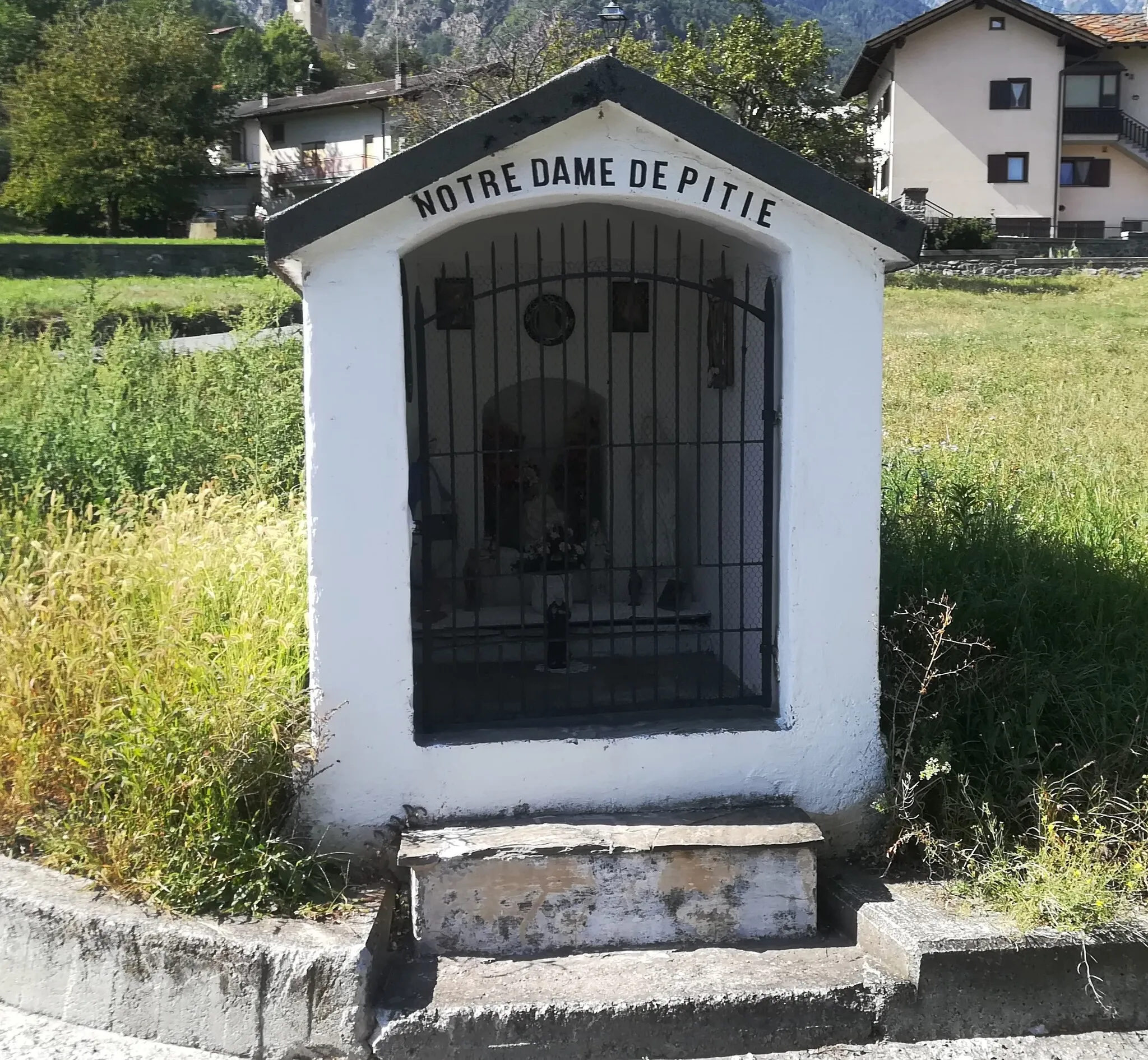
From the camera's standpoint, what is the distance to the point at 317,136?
52.2 meters

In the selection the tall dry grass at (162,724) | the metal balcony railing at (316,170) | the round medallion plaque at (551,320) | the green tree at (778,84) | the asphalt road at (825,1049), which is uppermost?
the metal balcony railing at (316,170)

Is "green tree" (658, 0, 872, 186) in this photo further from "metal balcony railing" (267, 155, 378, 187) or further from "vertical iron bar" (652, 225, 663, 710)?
"metal balcony railing" (267, 155, 378, 187)

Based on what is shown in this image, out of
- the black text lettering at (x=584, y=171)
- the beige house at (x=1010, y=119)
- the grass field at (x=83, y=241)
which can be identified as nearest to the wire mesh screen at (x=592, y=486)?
the black text lettering at (x=584, y=171)

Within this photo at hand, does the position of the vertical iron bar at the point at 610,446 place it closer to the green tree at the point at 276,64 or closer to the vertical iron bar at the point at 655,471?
the vertical iron bar at the point at 655,471

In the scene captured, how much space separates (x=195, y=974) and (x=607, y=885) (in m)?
1.43

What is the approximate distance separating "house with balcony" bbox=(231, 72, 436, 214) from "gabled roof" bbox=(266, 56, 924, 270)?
43.5 m

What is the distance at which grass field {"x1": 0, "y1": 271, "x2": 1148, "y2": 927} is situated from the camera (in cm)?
405

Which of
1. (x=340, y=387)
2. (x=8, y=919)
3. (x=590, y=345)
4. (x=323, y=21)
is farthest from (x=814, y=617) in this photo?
(x=323, y=21)

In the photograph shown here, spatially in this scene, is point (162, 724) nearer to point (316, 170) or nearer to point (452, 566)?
point (452, 566)

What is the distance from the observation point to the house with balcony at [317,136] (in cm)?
4844

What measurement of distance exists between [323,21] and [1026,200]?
74.7m

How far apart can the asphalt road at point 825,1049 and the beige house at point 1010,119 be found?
38.4 meters

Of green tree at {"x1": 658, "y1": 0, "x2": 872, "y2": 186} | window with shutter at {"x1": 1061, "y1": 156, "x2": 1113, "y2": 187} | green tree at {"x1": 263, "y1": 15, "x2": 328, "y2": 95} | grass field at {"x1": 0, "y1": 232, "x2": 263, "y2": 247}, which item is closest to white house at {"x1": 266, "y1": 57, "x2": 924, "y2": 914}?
green tree at {"x1": 658, "y1": 0, "x2": 872, "y2": 186}

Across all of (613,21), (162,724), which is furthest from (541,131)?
(162,724)
